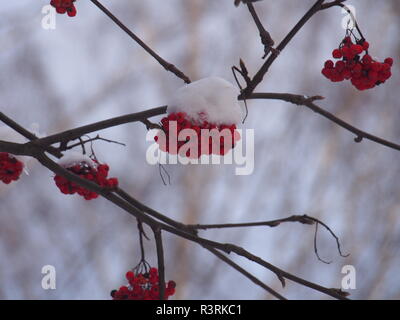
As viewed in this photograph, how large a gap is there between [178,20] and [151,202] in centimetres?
126

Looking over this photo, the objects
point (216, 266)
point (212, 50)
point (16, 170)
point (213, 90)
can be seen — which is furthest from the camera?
point (212, 50)

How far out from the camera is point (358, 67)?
974mm

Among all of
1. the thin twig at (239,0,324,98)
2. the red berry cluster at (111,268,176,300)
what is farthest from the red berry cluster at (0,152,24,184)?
the thin twig at (239,0,324,98)

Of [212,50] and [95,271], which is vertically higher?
[212,50]

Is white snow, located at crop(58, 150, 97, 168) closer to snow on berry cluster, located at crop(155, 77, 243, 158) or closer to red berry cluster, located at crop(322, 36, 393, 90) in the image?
snow on berry cluster, located at crop(155, 77, 243, 158)

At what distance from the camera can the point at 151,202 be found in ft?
10.8

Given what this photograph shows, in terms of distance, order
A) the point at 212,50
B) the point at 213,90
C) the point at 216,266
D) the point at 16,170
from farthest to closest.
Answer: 1. the point at 212,50
2. the point at 216,266
3. the point at 16,170
4. the point at 213,90

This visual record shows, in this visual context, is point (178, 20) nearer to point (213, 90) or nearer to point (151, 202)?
point (151, 202)

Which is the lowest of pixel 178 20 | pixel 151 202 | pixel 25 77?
pixel 151 202

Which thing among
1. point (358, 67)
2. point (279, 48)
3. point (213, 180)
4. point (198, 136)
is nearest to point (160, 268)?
point (198, 136)

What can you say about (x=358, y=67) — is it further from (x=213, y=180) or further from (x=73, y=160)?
(x=213, y=180)

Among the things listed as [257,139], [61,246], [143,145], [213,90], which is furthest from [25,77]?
[213,90]

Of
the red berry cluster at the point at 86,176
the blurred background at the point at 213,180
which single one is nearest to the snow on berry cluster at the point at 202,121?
the red berry cluster at the point at 86,176

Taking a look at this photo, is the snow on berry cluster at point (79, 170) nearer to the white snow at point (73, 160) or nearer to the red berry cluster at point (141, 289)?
the white snow at point (73, 160)
